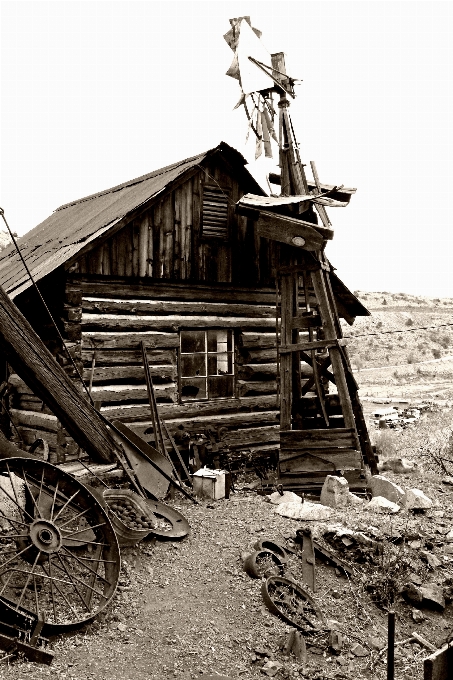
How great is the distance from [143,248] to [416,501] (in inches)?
214

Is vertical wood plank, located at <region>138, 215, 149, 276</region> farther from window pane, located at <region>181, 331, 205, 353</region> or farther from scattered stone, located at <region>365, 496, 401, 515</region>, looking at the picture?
scattered stone, located at <region>365, 496, 401, 515</region>

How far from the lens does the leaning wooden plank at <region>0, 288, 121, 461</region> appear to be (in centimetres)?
593

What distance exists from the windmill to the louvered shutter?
1.86ft

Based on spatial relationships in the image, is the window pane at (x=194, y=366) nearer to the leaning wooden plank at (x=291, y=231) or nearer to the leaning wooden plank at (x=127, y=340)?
the leaning wooden plank at (x=127, y=340)

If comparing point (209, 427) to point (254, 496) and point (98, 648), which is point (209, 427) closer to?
point (254, 496)

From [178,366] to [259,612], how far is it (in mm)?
4882

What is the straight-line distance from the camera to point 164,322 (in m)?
9.84

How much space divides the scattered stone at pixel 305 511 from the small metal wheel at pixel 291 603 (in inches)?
67.8

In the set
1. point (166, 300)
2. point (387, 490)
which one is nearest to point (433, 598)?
point (387, 490)

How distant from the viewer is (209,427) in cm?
1022

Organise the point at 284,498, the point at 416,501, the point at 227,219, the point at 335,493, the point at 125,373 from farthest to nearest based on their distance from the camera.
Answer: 1. the point at 227,219
2. the point at 125,373
3. the point at 284,498
4. the point at 335,493
5. the point at 416,501

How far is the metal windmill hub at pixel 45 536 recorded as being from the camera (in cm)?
535

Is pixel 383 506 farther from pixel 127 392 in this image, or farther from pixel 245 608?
pixel 127 392

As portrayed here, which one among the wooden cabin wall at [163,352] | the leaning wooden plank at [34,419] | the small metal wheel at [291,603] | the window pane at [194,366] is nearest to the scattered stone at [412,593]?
the small metal wheel at [291,603]
